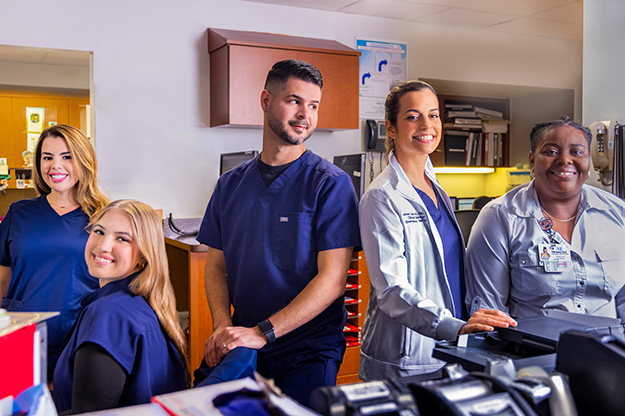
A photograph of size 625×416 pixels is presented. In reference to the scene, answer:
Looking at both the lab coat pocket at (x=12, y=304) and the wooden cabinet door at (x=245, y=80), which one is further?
the wooden cabinet door at (x=245, y=80)

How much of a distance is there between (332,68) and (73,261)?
116 inches

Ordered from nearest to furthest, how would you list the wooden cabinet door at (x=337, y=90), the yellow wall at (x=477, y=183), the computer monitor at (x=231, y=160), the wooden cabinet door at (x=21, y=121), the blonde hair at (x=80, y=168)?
the blonde hair at (x=80, y=168) → the computer monitor at (x=231, y=160) → the wooden cabinet door at (x=337, y=90) → the yellow wall at (x=477, y=183) → the wooden cabinet door at (x=21, y=121)

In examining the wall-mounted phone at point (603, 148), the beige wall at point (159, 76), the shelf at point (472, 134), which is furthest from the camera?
the shelf at point (472, 134)

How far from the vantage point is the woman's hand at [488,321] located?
4.10 ft

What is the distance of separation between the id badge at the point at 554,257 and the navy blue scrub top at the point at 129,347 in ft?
3.60

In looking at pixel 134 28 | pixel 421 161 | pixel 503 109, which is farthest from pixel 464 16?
pixel 421 161

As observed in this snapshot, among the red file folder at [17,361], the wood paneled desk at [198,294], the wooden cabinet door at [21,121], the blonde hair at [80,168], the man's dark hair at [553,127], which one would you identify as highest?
the wooden cabinet door at [21,121]

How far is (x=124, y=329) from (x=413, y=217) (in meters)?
0.85

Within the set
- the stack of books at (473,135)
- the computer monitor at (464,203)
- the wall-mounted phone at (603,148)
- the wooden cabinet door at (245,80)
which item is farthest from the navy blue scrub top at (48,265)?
the computer monitor at (464,203)

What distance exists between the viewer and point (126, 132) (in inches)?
176

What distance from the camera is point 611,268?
1.89 m

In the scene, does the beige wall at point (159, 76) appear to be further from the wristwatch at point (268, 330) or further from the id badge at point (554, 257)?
the id badge at point (554, 257)

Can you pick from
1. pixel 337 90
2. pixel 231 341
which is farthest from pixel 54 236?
pixel 337 90

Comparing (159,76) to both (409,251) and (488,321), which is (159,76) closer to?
(409,251)
